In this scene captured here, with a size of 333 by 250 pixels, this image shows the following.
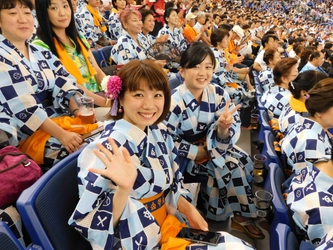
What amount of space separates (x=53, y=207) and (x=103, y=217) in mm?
168

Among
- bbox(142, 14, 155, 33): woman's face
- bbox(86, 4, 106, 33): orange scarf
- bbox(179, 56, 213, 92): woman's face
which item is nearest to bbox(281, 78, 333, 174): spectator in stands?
bbox(179, 56, 213, 92): woman's face

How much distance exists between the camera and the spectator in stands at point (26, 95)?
144 cm

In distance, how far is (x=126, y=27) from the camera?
313 cm

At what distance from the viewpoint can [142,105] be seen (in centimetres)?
121

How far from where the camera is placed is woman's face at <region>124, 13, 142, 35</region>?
3072 mm

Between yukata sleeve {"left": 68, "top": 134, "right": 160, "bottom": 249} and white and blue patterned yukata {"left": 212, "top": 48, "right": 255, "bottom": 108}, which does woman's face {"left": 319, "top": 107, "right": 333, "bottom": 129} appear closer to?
yukata sleeve {"left": 68, "top": 134, "right": 160, "bottom": 249}

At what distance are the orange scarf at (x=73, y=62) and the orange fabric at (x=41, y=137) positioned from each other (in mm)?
491

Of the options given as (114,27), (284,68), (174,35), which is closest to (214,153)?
(284,68)

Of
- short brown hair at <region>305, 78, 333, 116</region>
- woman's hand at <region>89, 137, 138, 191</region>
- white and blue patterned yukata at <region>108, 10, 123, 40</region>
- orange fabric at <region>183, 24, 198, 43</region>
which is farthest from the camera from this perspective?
orange fabric at <region>183, 24, 198, 43</region>

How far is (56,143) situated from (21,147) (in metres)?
0.17

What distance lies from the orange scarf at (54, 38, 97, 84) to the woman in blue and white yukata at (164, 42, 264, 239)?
67 cm

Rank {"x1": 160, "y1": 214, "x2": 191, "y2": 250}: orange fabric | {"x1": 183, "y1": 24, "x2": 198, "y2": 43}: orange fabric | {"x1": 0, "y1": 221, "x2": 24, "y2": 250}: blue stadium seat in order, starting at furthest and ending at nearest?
1. {"x1": 183, "y1": 24, "x2": 198, "y2": 43}: orange fabric
2. {"x1": 160, "y1": 214, "x2": 191, "y2": 250}: orange fabric
3. {"x1": 0, "y1": 221, "x2": 24, "y2": 250}: blue stadium seat

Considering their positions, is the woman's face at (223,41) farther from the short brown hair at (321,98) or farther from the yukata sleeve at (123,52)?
the short brown hair at (321,98)

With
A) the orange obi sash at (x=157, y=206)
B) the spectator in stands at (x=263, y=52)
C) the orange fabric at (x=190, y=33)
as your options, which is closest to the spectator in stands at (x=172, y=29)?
the orange fabric at (x=190, y=33)
